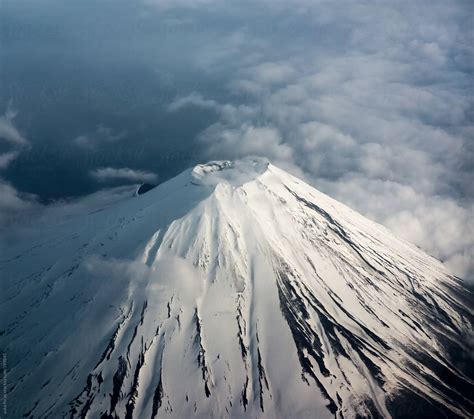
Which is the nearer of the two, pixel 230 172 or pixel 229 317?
pixel 229 317

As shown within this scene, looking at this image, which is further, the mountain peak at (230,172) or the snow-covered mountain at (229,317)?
the mountain peak at (230,172)

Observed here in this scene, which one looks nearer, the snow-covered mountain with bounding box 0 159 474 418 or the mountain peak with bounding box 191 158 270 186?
the snow-covered mountain with bounding box 0 159 474 418

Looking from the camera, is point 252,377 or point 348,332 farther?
point 348,332

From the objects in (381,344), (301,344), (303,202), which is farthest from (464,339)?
(303,202)

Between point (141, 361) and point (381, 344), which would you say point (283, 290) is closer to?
point (381, 344)

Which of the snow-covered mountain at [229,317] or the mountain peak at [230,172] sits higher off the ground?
the mountain peak at [230,172]

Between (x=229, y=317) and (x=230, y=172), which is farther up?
(x=230, y=172)

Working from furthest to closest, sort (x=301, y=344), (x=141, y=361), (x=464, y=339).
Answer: (x=464, y=339)
(x=301, y=344)
(x=141, y=361)

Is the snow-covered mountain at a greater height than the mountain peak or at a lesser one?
lesser
